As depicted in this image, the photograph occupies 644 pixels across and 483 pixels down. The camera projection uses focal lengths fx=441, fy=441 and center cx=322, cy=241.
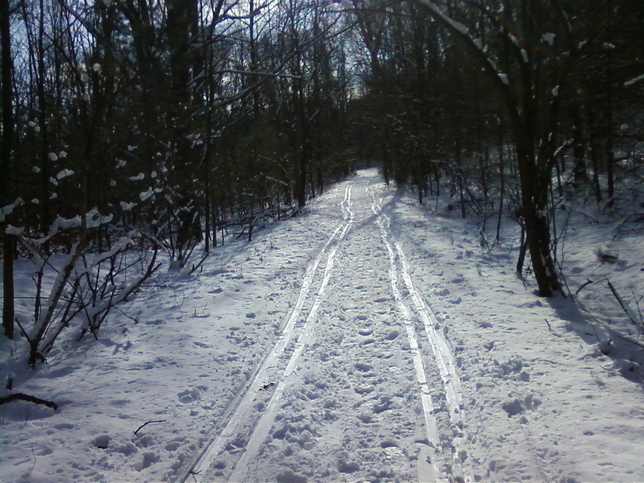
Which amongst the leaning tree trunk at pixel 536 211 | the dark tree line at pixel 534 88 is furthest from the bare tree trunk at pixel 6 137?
the leaning tree trunk at pixel 536 211

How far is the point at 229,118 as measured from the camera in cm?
Result: 1484

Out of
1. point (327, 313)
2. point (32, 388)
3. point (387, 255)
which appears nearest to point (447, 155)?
point (387, 255)

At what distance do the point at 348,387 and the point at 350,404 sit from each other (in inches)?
13.0

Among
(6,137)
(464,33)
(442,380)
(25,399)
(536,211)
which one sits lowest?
(442,380)

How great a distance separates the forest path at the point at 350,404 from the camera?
3.41 meters

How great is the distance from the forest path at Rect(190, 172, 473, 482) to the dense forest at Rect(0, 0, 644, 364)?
232 cm

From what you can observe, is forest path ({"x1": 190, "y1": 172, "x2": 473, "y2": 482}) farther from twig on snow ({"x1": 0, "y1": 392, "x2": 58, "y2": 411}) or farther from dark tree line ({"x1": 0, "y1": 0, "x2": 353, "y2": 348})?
dark tree line ({"x1": 0, "y1": 0, "x2": 353, "y2": 348})

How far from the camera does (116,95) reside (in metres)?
4.92

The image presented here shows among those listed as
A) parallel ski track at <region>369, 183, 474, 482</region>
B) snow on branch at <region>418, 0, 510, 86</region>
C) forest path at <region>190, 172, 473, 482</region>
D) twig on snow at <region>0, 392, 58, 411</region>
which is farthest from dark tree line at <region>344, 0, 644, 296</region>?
twig on snow at <region>0, 392, 58, 411</region>

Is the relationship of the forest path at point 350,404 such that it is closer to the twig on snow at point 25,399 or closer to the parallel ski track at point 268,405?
the parallel ski track at point 268,405

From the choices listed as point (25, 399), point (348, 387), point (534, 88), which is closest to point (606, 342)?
point (348, 387)

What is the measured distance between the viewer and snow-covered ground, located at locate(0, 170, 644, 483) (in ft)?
11.1

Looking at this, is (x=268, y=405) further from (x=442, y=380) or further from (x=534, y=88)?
(x=534, y=88)

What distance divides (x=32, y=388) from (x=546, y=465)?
15.6 feet
